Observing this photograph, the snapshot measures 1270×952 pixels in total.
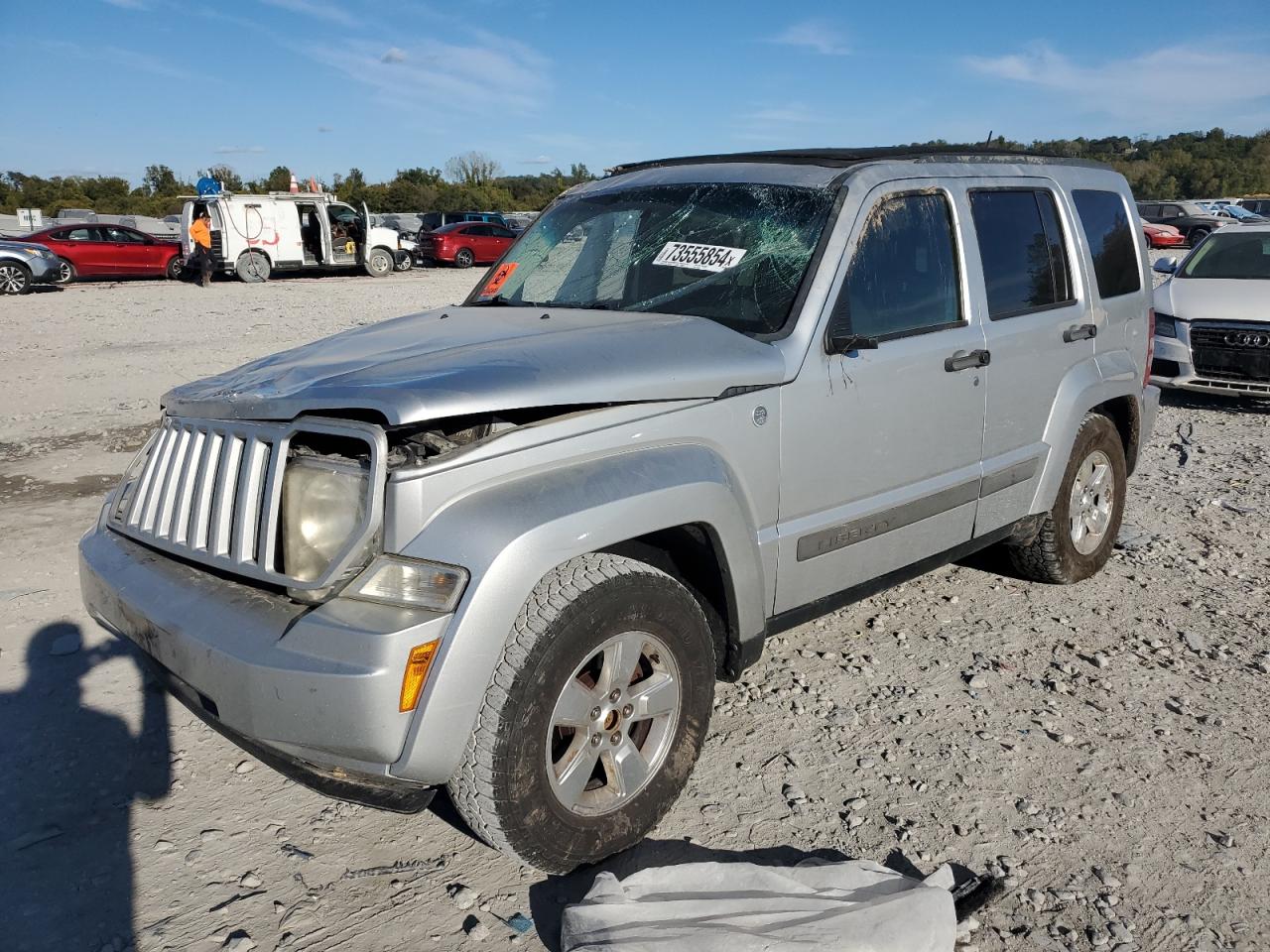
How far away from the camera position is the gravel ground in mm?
2568

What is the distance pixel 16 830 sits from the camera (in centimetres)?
287

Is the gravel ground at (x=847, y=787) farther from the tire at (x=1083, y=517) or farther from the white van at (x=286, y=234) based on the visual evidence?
the white van at (x=286, y=234)

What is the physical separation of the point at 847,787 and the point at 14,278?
22.0 meters

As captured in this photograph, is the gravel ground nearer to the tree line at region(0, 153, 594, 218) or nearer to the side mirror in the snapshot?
the side mirror

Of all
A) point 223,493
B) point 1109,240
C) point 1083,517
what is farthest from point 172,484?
point 1109,240

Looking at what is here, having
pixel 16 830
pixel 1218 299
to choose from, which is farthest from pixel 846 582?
pixel 1218 299

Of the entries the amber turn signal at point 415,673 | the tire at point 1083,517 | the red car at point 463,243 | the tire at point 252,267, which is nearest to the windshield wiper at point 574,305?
the amber turn signal at point 415,673

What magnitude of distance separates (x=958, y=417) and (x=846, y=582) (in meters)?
0.82

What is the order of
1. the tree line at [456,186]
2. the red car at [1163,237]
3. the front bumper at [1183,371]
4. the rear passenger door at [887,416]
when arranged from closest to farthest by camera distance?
the rear passenger door at [887,416] < the front bumper at [1183,371] < the red car at [1163,237] < the tree line at [456,186]

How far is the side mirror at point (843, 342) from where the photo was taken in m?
3.22

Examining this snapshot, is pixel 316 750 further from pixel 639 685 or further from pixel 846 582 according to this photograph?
pixel 846 582

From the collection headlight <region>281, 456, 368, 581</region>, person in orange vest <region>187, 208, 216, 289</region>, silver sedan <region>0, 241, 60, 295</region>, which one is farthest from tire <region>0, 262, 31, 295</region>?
headlight <region>281, 456, 368, 581</region>

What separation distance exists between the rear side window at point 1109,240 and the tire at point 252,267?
2210 cm

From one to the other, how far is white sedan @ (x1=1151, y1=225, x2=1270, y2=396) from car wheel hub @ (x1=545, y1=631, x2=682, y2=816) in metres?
7.66
